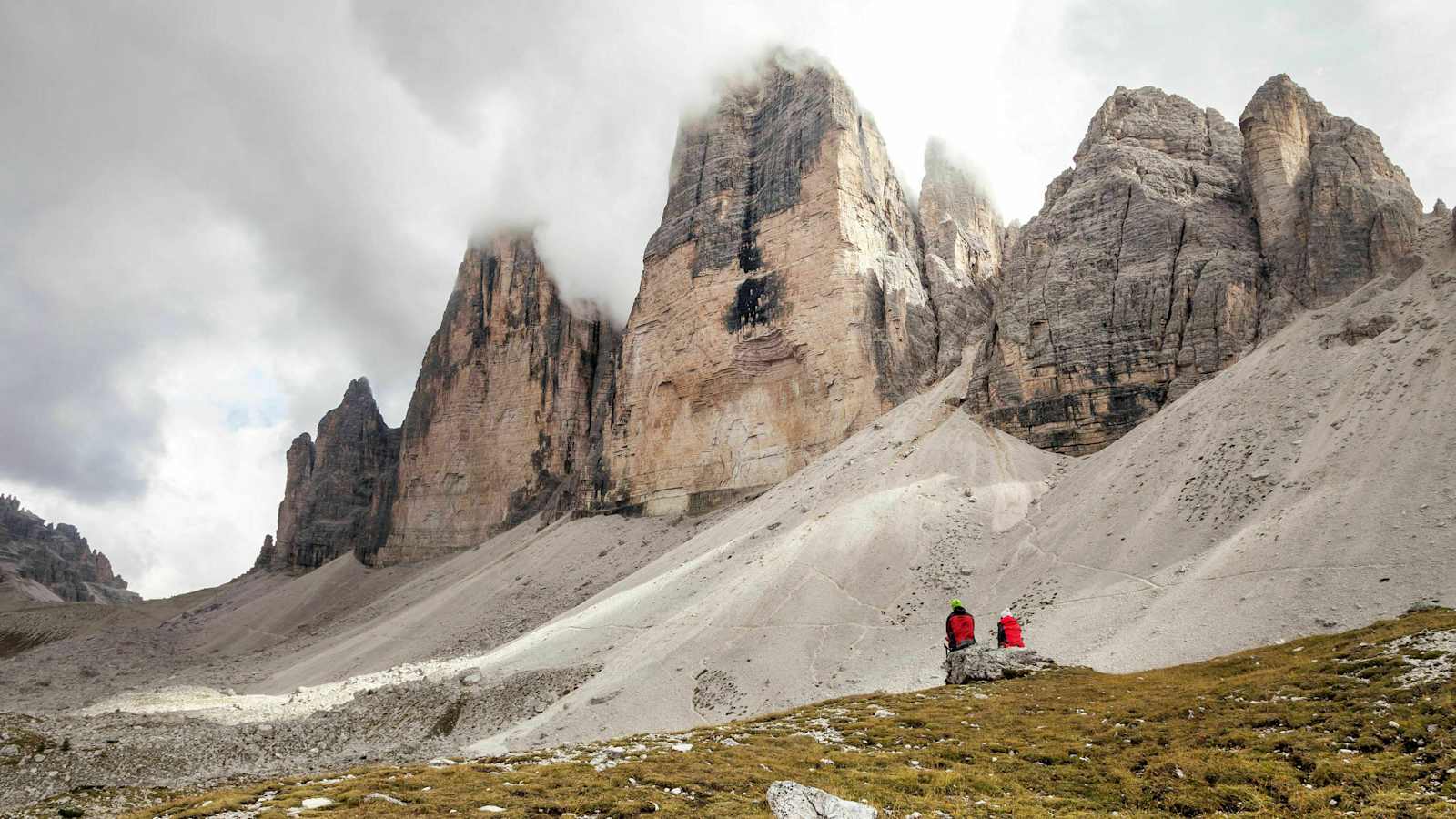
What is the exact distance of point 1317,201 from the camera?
124ft

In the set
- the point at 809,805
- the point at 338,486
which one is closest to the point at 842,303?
the point at 809,805

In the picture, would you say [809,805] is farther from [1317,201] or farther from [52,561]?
[52,561]

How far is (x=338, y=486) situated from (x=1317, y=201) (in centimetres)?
10694

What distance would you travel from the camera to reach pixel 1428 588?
60.2 ft

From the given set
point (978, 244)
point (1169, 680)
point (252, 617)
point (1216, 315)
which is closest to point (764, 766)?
point (1169, 680)

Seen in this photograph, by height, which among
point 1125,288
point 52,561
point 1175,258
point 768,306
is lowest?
point 52,561

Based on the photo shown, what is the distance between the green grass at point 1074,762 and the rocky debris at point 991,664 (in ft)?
10.2

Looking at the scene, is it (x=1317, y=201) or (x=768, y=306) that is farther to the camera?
(x=768, y=306)

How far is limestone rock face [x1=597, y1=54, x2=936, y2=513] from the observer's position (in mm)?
54500

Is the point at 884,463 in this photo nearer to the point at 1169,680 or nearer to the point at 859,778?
the point at 1169,680

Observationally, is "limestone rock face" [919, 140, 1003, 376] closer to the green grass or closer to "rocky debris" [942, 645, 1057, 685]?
"rocky debris" [942, 645, 1057, 685]

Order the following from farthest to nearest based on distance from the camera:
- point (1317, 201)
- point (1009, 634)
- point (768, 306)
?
point (768, 306) < point (1317, 201) < point (1009, 634)

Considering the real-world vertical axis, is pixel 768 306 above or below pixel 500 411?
above

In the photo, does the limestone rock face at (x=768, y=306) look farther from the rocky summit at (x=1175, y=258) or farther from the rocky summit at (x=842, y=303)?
the rocky summit at (x=1175, y=258)
